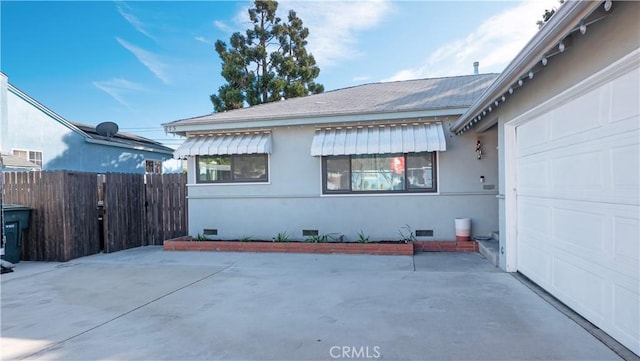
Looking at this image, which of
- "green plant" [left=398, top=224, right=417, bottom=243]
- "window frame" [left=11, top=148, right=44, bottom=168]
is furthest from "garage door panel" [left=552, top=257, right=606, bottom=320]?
"window frame" [left=11, top=148, right=44, bottom=168]

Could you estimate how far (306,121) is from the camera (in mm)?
8961

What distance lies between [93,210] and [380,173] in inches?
276

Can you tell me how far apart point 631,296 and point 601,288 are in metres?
0.49

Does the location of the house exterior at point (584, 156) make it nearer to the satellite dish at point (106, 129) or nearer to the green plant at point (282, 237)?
the green plant at point (282, 237)

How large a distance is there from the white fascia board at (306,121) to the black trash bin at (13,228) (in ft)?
12.4

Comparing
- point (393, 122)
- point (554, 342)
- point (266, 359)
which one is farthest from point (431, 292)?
point (393, 122)

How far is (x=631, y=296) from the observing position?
10.0 ft

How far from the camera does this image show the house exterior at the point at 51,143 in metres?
12.3

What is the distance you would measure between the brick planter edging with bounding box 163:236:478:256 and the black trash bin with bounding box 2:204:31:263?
9.87 ft

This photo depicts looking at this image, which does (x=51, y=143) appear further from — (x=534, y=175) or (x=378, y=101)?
(x=534, y=175)

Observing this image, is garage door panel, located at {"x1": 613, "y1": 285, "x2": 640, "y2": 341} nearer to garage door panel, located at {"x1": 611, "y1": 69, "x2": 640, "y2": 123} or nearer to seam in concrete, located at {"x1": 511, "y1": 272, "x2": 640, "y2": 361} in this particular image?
seam in concrete, located at {"x1": 511, "y1": 272, "x2": 640, "y2": 361}

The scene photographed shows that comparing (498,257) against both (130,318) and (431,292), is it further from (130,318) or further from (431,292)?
(130,318)

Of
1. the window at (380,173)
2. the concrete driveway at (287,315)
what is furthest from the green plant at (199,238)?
the window at (380,173)

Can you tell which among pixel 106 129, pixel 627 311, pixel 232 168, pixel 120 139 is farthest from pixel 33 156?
pixel 627 311
